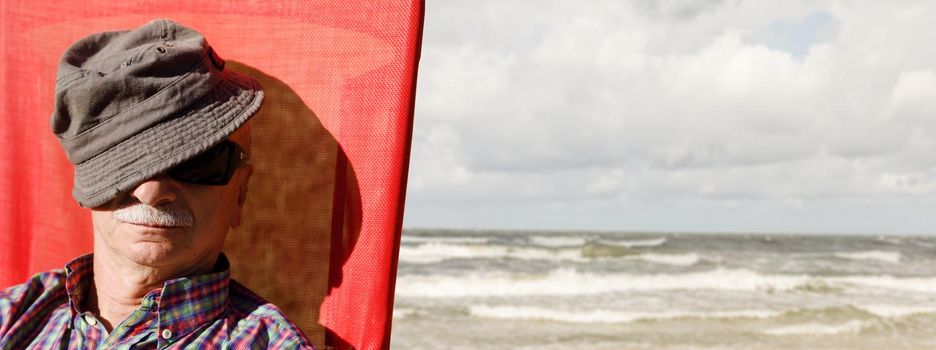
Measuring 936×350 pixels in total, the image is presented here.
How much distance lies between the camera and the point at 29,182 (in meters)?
2.22

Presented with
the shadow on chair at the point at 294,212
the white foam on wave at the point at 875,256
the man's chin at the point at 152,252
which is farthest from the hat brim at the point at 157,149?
the white foam on wave at the point at 875,256

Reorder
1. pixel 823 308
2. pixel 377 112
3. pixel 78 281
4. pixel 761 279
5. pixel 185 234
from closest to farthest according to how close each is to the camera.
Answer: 1. pixel 185 234
2. pixel 78 281
3. pixel 377 112
4. pixel 823 308
5. pixel 761 279

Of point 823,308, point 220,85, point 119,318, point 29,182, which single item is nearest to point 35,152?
point 29,182

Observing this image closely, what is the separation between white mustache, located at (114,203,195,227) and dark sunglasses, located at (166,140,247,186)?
7 centimetres

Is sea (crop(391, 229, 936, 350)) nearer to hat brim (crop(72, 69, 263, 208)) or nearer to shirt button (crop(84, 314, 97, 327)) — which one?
shirt button (crop(84, 314, 97, 327))

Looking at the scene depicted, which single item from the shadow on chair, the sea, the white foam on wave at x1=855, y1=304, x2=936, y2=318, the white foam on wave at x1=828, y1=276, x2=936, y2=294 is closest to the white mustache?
the shadow on chair

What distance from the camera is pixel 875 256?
2333 centimetres

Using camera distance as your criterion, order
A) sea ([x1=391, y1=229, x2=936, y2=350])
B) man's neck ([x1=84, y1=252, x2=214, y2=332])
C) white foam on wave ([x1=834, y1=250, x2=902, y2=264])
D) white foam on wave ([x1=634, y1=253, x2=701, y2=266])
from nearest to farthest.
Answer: man's neck ([x1=84, y1=252, x2=214, y2=332])
sea ([x1=391, y1=229, x2=936, y2=350])
white foam on wave ([x1=634, y1=253, x2=701, y2=266])
white foam on wave ([x1=834, y1=250, x2=902, y2=264])

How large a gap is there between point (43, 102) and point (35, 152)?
0.14 meters

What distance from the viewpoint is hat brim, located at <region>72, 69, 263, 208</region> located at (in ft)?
4.86

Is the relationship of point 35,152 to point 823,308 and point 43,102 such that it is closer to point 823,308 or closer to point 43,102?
point 43,102

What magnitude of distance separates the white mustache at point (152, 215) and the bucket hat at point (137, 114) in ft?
0.15

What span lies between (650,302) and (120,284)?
985 centimetres

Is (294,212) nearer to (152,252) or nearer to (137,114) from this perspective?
(152,252)
